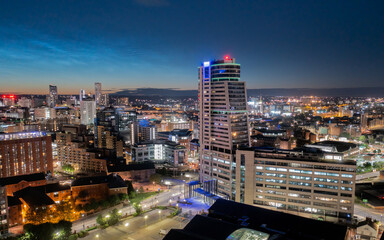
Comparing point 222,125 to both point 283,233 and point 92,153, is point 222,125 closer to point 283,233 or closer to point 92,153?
point 283,233

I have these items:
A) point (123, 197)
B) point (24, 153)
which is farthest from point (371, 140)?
point (24, 153)

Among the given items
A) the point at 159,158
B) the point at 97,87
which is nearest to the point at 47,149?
the point at 159,158

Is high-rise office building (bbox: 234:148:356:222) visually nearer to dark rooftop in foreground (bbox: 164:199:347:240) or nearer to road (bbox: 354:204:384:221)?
road (bbox: 354:204:384:221)

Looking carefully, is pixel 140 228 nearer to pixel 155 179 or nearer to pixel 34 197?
pixel 34 197

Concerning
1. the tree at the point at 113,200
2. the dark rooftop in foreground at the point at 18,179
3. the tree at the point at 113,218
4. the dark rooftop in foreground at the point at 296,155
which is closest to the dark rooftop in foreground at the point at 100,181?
A: the tree at the point at 113,200

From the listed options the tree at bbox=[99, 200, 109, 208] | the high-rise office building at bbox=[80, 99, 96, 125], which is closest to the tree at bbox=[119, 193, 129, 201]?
the tree at bbox=[99, 200, 109, 208]

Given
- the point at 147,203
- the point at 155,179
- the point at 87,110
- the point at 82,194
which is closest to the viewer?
the point at 82,194
